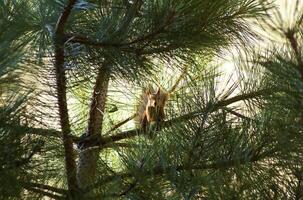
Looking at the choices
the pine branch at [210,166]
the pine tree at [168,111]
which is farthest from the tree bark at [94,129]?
the pine branch at [210,166]

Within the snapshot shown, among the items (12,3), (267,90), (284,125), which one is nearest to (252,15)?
(267,90)

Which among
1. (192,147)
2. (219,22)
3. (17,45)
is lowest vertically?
(192,147)

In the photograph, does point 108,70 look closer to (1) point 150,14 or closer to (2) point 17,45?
(1) point 150,14

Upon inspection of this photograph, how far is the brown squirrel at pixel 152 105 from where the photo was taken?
42.5 inches

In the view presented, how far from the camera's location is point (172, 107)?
1070 mm

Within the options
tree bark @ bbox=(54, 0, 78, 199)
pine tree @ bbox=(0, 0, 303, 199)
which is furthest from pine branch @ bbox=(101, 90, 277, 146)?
tree bark @ bbox=(54, 0, 78, 199)

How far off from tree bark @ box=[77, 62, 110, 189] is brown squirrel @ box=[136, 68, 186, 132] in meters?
0.08

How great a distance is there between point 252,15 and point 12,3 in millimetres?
400

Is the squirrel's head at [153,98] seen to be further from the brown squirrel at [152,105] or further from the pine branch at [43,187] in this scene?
the pine branch at [43,187]

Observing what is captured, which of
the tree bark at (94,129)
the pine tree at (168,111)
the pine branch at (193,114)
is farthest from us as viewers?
the tree bark at (94,129)

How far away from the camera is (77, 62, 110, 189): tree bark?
1.05 meters

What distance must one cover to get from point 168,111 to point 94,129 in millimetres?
161

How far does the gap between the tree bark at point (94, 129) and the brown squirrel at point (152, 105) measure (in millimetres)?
78

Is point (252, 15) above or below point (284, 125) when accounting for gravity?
above
